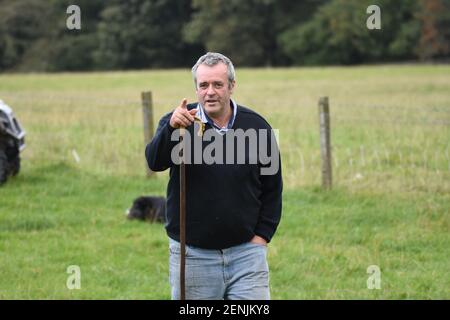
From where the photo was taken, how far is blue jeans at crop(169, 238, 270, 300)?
14.6 feet

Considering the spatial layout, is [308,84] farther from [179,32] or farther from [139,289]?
[179,32]

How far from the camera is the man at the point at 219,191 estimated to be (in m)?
4.33

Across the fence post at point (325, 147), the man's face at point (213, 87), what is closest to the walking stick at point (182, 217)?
the man's face at point (213, 87)

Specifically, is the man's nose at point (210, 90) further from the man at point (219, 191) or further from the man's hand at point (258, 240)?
the man's hand at point (258, 240)

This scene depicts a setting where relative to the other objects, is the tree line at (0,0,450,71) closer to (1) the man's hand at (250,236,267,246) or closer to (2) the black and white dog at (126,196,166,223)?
(2) the black and white dog at (126,196,166,223)

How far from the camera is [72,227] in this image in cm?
946

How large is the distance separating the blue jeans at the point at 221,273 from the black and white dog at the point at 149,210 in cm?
522

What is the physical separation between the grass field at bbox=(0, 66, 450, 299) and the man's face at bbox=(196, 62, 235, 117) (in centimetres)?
306

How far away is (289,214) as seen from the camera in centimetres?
991

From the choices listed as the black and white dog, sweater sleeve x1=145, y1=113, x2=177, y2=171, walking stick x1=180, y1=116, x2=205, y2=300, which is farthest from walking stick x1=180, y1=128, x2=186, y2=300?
the black and white dog

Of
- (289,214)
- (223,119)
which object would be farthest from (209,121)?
(289,214)

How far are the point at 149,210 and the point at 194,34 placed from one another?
61.2 metres

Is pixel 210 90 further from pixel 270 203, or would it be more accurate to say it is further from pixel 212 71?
pixel 270 203

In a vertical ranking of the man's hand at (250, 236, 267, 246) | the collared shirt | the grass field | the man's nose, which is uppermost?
the man's nose
